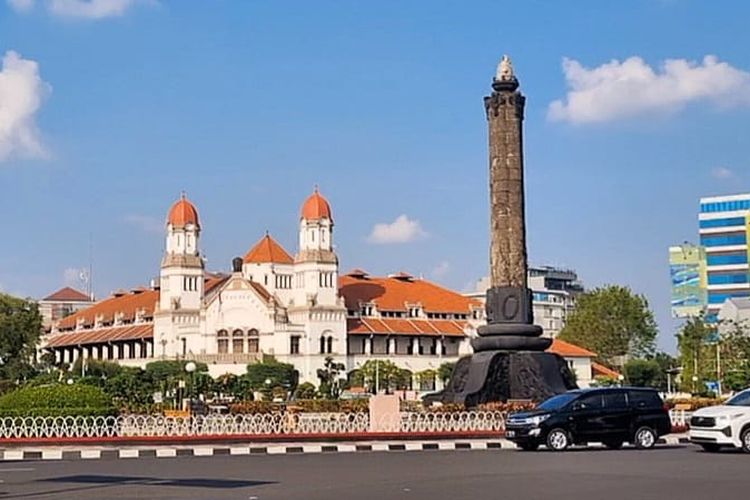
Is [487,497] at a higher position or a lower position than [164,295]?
lower

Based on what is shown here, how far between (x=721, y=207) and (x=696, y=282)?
9.91 m

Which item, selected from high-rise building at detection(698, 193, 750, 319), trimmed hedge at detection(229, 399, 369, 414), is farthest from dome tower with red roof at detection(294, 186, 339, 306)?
trimmed hedge at detection(229, 399, 369, 414)

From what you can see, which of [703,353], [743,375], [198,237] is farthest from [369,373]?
[743,375]

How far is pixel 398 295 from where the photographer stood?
120375mm

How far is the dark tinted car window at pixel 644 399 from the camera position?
2248cm

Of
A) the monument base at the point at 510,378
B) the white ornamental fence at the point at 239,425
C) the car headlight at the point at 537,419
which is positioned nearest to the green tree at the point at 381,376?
the monument base at the point at 510,378

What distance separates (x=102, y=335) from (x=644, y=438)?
348 feet

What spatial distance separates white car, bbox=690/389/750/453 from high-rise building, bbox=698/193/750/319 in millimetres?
90650

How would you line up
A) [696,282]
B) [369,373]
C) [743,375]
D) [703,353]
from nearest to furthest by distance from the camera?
[743,375] → [703,353] → [369,373] → [696,282]

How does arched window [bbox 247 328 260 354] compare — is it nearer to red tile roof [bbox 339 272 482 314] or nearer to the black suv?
red tile roof [bbox 339 272 482 314]

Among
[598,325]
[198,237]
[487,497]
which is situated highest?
[198,237]

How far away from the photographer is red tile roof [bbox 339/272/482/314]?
389 ft

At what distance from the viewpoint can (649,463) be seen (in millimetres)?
18031

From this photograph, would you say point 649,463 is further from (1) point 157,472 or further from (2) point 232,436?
(2) point 232,436
